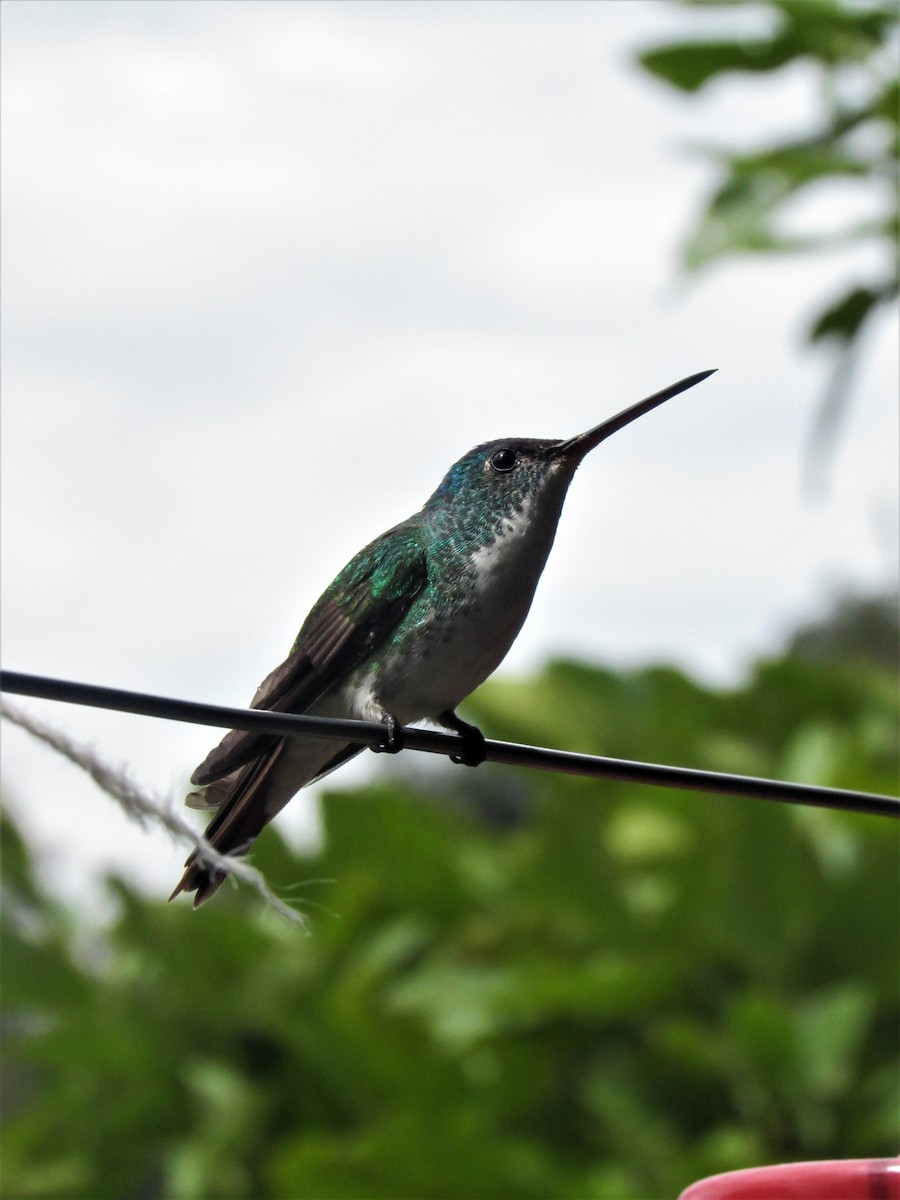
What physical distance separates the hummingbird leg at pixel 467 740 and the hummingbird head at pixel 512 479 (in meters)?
0.24

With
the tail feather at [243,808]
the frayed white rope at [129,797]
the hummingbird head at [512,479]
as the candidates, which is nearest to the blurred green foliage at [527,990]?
the hummingbird head at [512,479]

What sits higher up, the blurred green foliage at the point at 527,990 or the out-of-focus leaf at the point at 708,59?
the out-of-focus leaf at the point at 708,59

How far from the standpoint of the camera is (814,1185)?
138cm

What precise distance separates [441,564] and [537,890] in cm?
477

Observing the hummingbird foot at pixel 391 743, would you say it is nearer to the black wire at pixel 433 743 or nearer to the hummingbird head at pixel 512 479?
the black wire at pixel 433 743

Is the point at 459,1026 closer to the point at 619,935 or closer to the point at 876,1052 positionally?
the point at 619,935

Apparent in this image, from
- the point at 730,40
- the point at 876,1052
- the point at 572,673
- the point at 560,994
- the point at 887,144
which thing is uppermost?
the point at 730,40

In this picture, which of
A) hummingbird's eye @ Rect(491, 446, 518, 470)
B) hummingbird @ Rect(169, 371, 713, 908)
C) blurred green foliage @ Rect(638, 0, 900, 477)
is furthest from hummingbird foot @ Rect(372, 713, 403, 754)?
blurred green foliage @ Rect(638, 0, 900, 477)

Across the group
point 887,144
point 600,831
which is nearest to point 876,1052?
point 600,831

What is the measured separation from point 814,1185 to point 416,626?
2.55 ft

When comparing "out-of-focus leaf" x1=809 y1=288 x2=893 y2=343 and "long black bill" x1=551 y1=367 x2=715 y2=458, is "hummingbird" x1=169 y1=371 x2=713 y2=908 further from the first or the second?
"out-of-focus leaf" x1=809 y1=288 x2=893 y2=343

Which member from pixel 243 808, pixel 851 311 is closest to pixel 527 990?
pixel 851 311

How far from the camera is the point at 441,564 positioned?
6.15 ft

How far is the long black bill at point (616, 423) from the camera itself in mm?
1540
